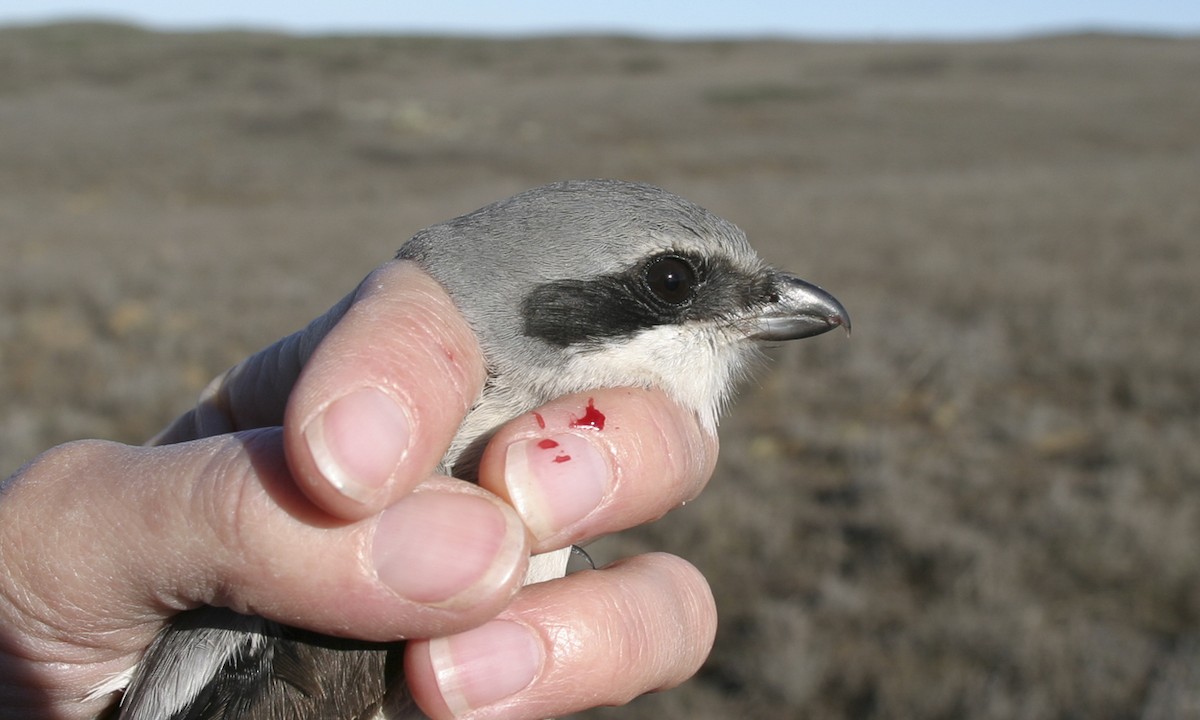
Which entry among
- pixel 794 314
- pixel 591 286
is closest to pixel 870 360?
pixel 794 314

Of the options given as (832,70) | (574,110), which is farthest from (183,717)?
(832,70)

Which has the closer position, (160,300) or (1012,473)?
(1012,473)

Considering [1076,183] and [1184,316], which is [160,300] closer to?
[1184,316]

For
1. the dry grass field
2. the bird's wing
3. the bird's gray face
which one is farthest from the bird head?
the dry grass field

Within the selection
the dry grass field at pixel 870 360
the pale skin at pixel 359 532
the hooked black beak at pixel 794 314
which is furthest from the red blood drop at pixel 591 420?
the dry grass field at pixel 870 360

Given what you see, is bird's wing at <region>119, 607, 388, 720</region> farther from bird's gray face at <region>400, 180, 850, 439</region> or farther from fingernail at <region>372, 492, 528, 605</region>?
bird's gray face at <region>400, 180, 850, 439</region>

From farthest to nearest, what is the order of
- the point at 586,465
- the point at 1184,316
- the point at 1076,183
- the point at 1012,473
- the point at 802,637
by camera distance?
the point at 1076,183 → the point at 1184,316 → the point at 1012,473 → the point at 802,637 → the point at 586,465
